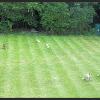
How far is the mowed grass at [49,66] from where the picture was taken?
35.9ft

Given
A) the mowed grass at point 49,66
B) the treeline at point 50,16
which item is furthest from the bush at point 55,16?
the mowed grass at point 49,66

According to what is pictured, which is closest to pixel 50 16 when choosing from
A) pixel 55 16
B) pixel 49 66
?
pixel 55 16

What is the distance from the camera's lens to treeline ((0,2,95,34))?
81.9ft

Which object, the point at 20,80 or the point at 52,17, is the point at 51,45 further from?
the point at 20,80

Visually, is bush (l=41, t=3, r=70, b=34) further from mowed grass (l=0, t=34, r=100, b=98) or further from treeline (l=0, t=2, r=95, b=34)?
mowed grass (l=0, t=34, r=100, b=98)

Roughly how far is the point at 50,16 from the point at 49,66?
1021 cm

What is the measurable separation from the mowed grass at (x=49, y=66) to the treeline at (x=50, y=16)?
1094 mm

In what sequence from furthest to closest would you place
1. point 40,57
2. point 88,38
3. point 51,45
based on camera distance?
point 88,38 → point 51,45 → point 40,57

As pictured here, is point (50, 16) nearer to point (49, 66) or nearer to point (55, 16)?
point (55, 16)

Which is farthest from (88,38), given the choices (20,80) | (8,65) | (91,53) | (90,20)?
(20,80)

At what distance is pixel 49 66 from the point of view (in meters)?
15.3

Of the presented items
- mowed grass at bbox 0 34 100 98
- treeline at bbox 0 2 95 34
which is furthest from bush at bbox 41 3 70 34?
mowed grass at bbox 0 34 100 98

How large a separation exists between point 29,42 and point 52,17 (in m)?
3.81

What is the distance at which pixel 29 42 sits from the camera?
22.0 meters
